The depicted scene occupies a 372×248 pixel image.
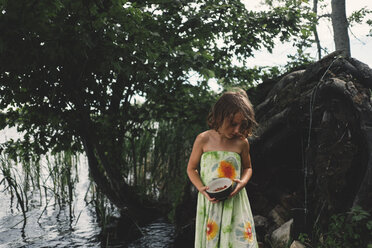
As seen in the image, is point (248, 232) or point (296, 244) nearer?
point (248, 232)

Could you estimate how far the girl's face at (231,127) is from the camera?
2057 millimetres

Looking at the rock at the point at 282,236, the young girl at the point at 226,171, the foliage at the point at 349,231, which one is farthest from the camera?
the rock at the point at 282,236

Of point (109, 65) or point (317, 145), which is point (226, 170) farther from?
point (109, 65)

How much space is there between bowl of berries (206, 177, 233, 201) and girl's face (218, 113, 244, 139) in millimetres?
292

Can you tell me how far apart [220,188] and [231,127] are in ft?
1.29

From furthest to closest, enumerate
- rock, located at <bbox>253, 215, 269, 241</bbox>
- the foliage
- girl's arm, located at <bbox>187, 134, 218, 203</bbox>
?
rock, located at <bbox>253, 215, 269, 241</bbox>, the foliage, girl's arm, located at <bbox>187, 134, 218, 203</bbox>

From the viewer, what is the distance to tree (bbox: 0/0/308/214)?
3.05 metres

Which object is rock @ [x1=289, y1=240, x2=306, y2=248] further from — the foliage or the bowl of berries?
the bowl of berries

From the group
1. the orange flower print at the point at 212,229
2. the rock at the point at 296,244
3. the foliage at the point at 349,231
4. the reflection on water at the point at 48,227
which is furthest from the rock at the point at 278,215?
the reflection on water at the point at 48,227

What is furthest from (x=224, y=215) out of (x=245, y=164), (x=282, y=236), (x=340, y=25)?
(x=340, y=25)

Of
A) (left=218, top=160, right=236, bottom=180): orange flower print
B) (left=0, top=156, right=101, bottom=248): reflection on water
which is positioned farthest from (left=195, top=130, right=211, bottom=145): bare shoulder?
(left=0, top=156, right=101, bottom=248): reflection on water

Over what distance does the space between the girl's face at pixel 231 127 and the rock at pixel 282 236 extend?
166 centimetres

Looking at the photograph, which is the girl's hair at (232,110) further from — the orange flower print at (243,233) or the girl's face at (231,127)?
the orange flower print at (243,233)

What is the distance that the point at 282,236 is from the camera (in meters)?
3.31
